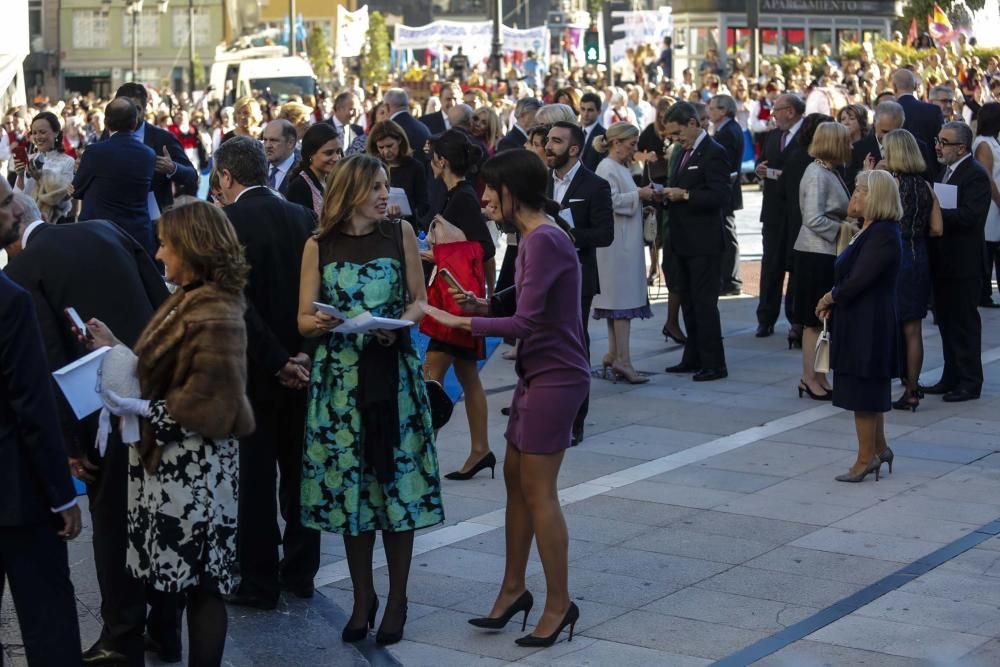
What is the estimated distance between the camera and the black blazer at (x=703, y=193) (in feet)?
37.2

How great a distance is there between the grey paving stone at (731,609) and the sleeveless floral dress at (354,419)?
112 cm

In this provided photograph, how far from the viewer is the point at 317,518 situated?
19.9ft

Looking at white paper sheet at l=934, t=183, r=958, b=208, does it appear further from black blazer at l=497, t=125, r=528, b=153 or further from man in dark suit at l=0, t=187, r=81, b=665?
man in dark suit at l=0, t=187, r=81, b=665

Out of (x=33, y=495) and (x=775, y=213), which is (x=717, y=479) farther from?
(x=775, y=213)

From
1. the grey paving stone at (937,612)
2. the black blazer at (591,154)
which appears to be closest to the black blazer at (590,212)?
the grey paving stone at (937,612)

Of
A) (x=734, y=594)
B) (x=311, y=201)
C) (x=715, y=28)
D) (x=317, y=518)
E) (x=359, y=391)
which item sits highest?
(x=715, y=28)

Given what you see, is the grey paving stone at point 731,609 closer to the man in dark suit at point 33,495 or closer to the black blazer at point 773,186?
the man in dark suit at point 33,495

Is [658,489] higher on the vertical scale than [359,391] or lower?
lower

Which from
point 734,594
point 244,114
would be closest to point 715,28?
point 244,114

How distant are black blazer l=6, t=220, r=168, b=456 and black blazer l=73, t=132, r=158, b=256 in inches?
187

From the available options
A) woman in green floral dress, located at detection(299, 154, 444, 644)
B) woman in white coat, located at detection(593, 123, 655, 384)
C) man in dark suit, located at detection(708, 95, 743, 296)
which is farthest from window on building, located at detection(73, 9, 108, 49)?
woman in green floral dress, located at detection(299, 154, 444, 644)

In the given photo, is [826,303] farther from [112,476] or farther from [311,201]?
[112,476]

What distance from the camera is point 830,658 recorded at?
582 cm

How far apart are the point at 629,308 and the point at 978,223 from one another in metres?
2.43
